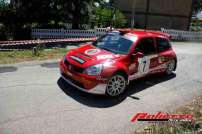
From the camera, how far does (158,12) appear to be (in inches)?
1109

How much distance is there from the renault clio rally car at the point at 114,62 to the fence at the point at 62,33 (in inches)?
411

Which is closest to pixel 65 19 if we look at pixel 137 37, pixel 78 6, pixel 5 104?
pixel 78 6

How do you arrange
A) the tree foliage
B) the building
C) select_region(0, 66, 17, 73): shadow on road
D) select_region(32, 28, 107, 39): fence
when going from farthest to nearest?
the building
select_region(32, 28, 107, 39): fence
the tree foliage
select_region(0, 66, 17, 73): shadow on road

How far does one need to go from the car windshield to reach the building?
66.5 ft

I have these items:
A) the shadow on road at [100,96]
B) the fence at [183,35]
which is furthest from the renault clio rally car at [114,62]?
the fence at [183,35]

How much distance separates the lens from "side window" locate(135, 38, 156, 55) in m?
7.80

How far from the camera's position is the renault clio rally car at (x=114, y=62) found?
6.65 m

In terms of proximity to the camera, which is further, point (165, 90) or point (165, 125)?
point (165, 90)

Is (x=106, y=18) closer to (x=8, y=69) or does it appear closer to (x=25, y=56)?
(x=25, y=56)

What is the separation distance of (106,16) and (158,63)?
14.8 m

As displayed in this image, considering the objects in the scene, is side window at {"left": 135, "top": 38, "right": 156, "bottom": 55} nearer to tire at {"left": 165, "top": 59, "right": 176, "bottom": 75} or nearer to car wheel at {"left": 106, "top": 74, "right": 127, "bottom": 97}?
car wheel at {"left": 106, "top": 74, "right": 127, "bottom": 97}

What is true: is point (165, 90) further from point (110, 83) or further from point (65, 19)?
point (65, 19)

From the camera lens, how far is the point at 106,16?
2277 centimetres

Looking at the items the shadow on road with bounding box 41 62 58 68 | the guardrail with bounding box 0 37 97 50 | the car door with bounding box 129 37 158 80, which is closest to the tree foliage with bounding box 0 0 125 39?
the guardrail with bounding box 0 37 97 50
